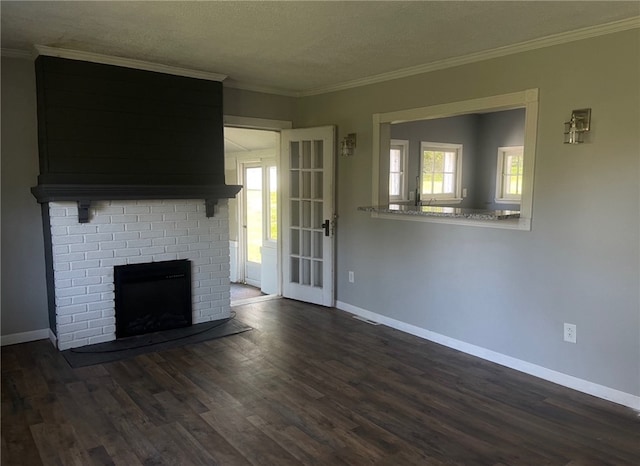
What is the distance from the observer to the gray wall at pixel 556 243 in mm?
2875

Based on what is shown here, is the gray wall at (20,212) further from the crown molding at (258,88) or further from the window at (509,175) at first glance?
the window at (509,175)

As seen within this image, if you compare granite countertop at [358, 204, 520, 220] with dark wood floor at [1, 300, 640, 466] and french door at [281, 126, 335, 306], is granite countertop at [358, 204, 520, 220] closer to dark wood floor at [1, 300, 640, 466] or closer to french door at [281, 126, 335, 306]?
french door at [281, 126, 335, 306]

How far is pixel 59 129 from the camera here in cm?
360

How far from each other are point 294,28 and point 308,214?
2.50 metres

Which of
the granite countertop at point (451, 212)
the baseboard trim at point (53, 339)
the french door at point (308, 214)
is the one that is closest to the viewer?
the granite countertop at point (451, 212)

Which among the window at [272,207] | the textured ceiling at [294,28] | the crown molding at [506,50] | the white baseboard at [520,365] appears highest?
the textured ceiling at [294,28]

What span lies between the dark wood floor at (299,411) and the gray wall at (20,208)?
0.34 meters

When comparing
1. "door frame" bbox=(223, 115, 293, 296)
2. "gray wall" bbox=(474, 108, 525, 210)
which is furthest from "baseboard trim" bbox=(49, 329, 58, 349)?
"gray wall" bbox=(474, 108, 525, 210)

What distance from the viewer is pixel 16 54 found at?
11.9ft

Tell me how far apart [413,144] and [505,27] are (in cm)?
340

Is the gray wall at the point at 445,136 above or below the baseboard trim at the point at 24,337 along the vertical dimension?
above

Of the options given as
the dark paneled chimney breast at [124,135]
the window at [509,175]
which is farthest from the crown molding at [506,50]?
the window at [509,175]

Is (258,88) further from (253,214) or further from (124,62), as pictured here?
(253,214)

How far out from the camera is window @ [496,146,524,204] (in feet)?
21.8
